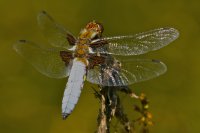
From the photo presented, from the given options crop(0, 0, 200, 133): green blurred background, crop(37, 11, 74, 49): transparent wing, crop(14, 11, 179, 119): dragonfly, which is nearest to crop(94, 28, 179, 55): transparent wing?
crop(14, 11, 179, 119): dragonfly

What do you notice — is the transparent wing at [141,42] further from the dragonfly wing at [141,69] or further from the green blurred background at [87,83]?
the green blurred background at [87,83]

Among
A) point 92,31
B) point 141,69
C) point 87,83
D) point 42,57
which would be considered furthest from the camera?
point 87,83

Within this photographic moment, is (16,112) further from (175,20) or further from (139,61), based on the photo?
(139,61)

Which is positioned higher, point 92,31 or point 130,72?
point 92,31

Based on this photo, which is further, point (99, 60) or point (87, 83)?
point (87, 83)

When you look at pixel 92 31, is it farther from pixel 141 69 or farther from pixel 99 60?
pixel 141 69

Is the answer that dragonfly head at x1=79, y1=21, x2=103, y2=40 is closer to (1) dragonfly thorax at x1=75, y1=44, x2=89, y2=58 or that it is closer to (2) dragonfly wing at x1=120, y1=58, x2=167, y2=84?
(1) dragonfly thorax at x1=75, y1=44, x2=89, y2=58

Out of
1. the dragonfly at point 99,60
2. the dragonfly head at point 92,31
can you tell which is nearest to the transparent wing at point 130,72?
the dragonfly at point 99,60

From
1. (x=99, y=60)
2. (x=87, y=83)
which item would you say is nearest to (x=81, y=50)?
(x=99, y=60)

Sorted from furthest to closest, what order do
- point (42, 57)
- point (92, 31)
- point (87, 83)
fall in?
point (87, 83)
point (42, 57)
point (92, 31)
